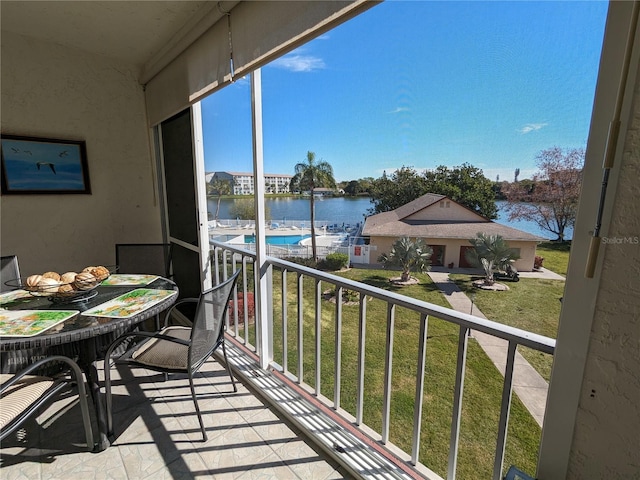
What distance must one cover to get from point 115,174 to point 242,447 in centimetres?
290

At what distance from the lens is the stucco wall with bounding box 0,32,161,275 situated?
2.58m

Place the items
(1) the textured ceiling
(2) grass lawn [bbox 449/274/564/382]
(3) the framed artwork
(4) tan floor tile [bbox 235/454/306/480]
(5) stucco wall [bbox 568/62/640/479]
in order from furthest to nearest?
(3) the framed artwork, (1) the textured ceiling, (4) tan floor tile [bbox 235/454/306/480], (2) grass lawn [bbox 449/274/564/382], (5) stucco wall [bbox 568/62/640/479]

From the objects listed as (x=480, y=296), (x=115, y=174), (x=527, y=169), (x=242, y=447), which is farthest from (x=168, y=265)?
(x=527, y=169)

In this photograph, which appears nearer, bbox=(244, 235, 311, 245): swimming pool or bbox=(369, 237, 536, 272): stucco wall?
bbox=(369, 237, 536, 272): stucco wall

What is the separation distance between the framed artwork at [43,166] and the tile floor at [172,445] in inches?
77.8

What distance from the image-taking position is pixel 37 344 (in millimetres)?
1251

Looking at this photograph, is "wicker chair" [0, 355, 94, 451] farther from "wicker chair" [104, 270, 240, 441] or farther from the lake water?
the lake water

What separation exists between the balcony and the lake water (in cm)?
34

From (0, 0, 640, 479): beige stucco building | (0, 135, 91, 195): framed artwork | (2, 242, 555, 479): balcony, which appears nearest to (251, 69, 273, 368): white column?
(2, 242, 555, 479): balcony

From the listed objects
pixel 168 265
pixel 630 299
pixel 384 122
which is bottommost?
pixel 168 265

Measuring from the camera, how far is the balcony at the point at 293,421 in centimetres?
129

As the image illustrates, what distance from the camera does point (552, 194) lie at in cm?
88

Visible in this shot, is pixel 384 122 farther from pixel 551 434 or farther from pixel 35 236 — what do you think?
pixel 35 236

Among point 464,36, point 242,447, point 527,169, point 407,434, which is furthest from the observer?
point 407,434
